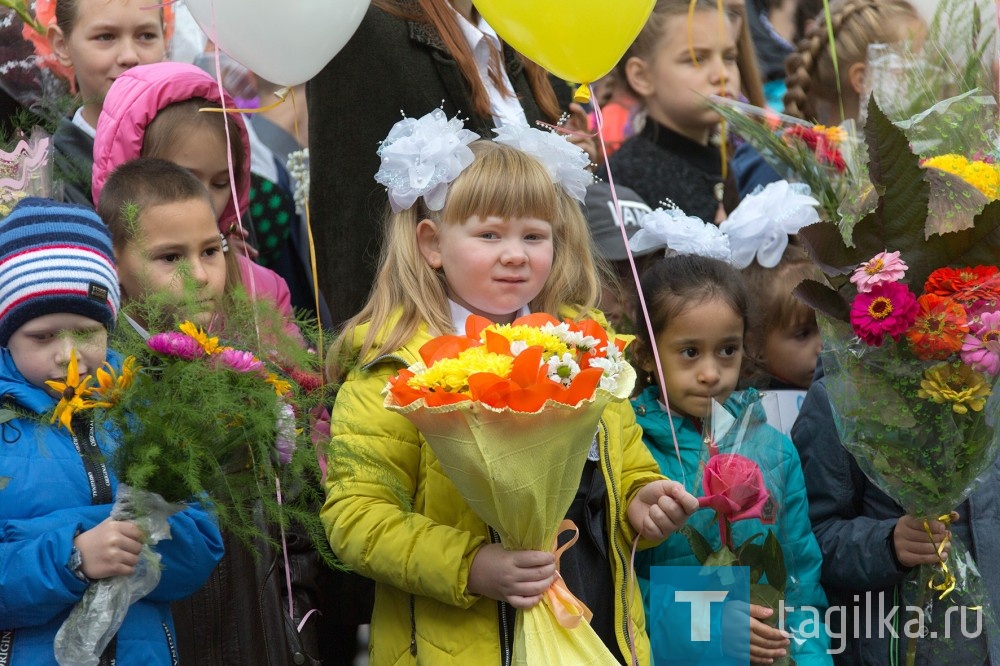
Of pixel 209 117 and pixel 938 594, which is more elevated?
pixel 209 117

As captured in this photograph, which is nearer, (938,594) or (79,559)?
(79,559)

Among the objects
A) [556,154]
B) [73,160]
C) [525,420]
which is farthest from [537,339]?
[73,160]

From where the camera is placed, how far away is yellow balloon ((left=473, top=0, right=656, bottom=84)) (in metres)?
3.75

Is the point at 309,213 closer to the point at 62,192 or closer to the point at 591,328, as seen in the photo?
the point at 62,192

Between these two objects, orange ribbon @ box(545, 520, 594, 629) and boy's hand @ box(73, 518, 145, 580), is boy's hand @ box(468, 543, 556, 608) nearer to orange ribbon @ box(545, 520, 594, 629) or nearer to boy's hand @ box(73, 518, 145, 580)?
orange ribbon @ box(545, 520, 594, 629)

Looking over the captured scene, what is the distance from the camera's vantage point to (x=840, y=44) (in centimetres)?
547

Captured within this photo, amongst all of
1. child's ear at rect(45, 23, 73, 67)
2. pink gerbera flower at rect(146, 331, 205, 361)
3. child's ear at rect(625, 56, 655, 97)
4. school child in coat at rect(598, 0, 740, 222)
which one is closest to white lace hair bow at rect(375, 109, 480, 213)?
pink gerbera flower at rect(146, 331, 205, 361)

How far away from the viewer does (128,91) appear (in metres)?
4.16

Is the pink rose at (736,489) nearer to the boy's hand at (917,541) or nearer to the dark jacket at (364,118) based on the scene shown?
the boy's hand at (917,541)

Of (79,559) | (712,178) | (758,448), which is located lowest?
Answer: (712,178)

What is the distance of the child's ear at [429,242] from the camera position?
3719mm

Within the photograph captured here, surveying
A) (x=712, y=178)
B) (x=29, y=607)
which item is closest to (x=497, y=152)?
(x=29, y=607)

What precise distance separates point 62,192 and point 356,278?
88 centimetres

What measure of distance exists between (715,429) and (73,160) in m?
2.14
